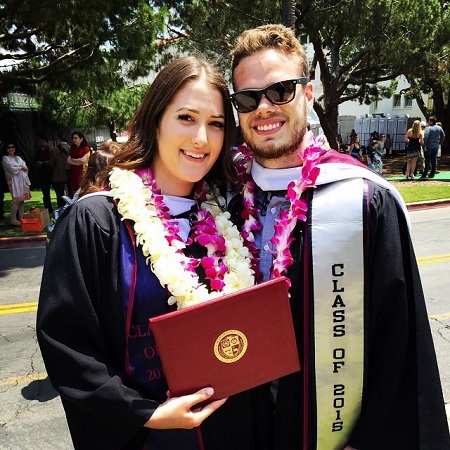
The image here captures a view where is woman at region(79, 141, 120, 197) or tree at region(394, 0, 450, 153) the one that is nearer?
woman at region(79, 141, 120, 197)

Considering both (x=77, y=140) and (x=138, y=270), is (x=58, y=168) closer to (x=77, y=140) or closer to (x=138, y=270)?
(x=77, y=140)

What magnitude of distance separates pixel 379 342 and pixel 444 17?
53.8 ft

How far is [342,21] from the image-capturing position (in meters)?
13.5

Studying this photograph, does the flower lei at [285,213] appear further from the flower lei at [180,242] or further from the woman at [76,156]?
the woman at [76,156]

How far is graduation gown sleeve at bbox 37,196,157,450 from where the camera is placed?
4.25ft

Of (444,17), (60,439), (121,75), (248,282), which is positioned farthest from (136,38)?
(444,17)

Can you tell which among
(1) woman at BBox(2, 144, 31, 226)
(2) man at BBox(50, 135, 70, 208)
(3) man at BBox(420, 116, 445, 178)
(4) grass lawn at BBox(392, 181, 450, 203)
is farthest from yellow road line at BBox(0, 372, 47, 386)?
(3) man at BBox(420, 116, 445, 178)

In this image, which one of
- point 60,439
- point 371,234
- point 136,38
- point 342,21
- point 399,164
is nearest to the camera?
point 371,234

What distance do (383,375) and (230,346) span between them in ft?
1.64

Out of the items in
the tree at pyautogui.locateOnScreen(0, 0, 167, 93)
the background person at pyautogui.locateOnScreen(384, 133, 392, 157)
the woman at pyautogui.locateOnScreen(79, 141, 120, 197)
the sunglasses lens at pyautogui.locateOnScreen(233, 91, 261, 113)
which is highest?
the tree at pyautogui.locateOnScreen(0, 0, 167, 93)

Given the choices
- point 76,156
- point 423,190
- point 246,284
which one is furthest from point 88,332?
point 423,190

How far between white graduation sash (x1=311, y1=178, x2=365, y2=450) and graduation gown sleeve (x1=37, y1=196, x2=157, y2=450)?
544 millimetres

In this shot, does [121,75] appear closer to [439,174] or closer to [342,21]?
[342,21]

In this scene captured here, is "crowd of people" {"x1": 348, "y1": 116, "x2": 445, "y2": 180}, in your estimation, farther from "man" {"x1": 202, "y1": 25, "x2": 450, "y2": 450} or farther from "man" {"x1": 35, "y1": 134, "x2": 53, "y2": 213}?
"man" {"x1": 202, "y1": 25, "x2": 450, "y2": 450}
